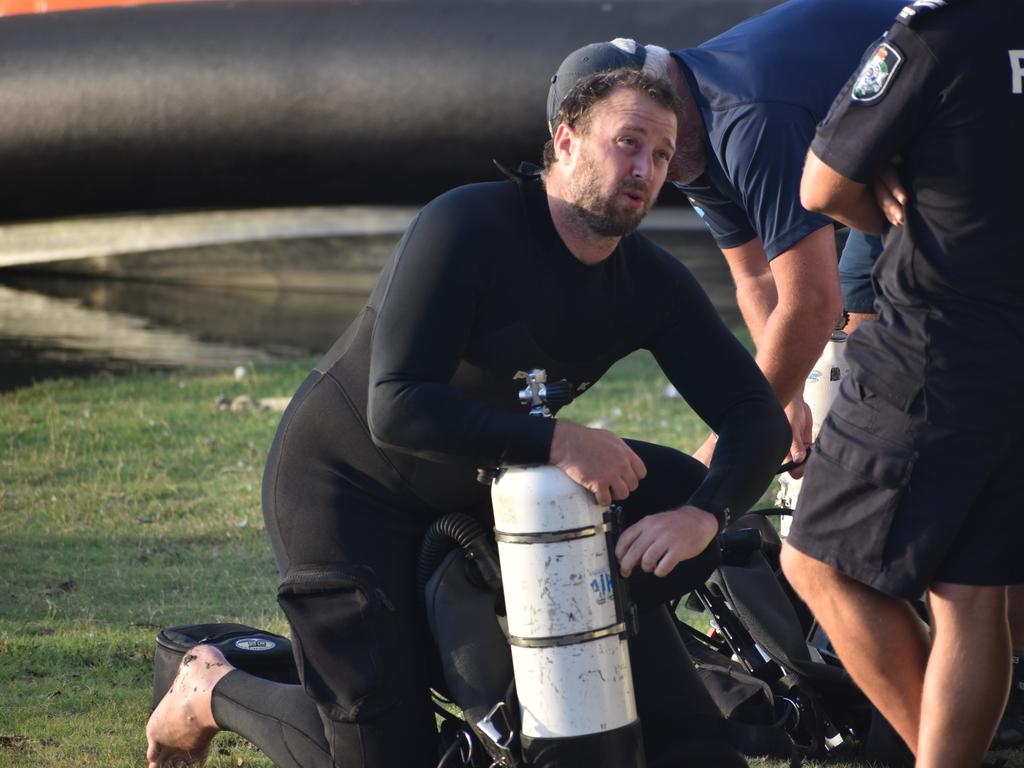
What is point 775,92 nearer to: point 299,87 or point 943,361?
point 943,361

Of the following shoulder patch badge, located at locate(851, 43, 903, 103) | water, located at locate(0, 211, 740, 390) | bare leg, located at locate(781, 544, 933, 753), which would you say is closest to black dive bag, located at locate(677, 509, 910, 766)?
bare leg, located at locate(781, 544, 933, 753)

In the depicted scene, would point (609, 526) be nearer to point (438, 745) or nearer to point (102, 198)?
point (438, 745)

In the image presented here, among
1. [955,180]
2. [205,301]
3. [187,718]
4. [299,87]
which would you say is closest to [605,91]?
[955,180]

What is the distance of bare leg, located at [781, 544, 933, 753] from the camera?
98.4 inches

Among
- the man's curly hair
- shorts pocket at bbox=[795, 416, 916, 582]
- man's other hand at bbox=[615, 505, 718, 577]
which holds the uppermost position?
the man's curly hair

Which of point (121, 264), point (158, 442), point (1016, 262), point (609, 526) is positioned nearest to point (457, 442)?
point (609, 526)

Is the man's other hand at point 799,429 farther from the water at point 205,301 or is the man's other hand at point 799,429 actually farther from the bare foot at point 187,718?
the water at point 205,301

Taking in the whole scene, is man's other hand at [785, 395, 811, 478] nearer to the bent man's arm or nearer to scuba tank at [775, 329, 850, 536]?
the bent man's arm

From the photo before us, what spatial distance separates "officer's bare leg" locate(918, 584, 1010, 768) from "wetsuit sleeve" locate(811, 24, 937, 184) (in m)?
0.74

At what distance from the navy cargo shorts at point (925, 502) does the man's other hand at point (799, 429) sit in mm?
1067

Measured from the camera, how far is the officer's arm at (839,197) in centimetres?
242

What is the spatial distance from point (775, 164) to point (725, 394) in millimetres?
759

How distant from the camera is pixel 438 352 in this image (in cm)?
252

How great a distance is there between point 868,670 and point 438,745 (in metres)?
0.84
